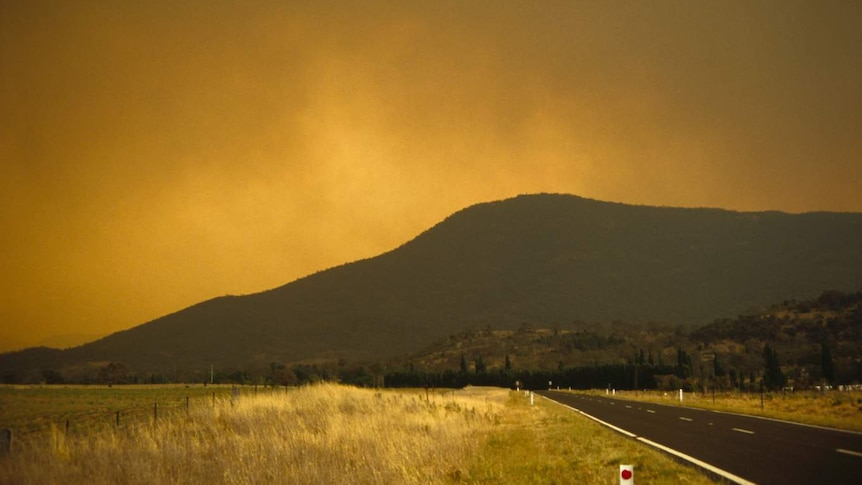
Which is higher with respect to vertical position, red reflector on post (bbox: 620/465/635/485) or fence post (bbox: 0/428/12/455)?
red reflector on post (bbox: 620/465/635/485)

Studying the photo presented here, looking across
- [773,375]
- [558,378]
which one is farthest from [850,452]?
[558,378]

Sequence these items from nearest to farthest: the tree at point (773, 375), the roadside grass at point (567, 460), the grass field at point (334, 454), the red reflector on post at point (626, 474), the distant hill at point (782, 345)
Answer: the red reflector on post at point (626, 474) → the roadside grass at point (567, 460) → the grass field at point (334, 454) → the tree at point (773, 375) → the distant hill at point (782, 345)

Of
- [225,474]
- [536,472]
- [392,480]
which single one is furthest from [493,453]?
[225,474]

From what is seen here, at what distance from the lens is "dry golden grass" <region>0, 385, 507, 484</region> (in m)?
15.6

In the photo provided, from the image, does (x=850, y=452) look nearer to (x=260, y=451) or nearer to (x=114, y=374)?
(x=260, y=451)

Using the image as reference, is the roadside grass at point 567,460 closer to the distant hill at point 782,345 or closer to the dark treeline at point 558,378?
the distant hill at point 782,345

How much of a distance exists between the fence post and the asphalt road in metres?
16.1

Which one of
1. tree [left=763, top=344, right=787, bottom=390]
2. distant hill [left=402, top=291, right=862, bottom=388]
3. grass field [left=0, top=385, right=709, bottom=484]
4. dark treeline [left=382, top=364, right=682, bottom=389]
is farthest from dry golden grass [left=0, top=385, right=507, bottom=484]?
dark treeline [left=382, top=364, right=682, bottom=389]

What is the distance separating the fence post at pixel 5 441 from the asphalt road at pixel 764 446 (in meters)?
16.1

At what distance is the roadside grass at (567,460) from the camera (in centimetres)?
1497

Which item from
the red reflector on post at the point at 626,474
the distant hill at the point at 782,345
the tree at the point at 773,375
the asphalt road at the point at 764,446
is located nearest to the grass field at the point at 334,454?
the asphalt road at the point at 764,446

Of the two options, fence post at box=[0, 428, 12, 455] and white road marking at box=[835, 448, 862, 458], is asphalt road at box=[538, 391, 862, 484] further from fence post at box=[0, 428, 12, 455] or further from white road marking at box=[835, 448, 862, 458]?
fence post at box=[0, 428, 12, 455]

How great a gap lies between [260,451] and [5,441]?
234 inches

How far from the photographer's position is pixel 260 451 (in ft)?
63.9
